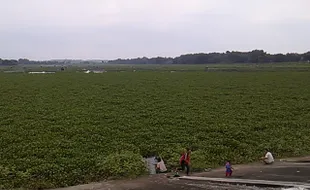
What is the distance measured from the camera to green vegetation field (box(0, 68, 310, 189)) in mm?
17016

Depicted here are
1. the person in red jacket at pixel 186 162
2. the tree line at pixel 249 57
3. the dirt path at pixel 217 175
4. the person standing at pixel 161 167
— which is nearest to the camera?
the dirt path at pixel 217 175

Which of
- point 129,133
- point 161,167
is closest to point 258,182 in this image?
point 161,167

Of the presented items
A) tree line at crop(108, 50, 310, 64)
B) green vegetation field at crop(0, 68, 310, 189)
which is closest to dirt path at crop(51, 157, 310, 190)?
green vegetation field at crop(0, 68, 310, 189)

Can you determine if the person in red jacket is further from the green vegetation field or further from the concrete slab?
the concrete slab

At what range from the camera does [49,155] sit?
738 inches

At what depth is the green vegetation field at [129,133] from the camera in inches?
Answer: 670

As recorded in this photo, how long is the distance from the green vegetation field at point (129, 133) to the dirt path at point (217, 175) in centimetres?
105

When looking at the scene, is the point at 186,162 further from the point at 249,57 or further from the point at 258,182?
the point at 249,57

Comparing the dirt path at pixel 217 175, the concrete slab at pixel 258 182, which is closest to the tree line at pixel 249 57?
the dirt path at pixel 217 175

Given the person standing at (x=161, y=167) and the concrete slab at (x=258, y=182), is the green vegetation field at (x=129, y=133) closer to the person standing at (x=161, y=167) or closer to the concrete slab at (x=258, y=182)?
the person standing at (x=161, y=167)

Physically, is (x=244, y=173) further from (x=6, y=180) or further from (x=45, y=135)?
(x=45, y=135)

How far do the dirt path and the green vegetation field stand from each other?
1052 millimetres

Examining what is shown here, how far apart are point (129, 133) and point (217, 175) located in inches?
348

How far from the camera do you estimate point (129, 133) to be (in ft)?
76.9
